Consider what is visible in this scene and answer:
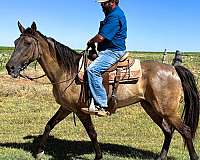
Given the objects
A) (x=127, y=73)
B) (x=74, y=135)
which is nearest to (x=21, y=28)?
(x=127, y=73)

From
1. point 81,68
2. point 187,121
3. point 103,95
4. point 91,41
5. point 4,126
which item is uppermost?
point 91,41

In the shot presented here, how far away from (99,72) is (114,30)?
78cm

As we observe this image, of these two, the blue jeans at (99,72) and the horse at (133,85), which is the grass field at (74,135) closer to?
the horse at (133,85)

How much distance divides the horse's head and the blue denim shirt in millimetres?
1170

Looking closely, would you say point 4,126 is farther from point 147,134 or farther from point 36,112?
point 147,134

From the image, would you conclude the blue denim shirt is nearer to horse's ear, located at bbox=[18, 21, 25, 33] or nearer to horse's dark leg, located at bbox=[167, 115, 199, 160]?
horse's ear, located at bbox=[18, 21, 25, 33]

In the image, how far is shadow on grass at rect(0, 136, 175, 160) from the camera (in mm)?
8320

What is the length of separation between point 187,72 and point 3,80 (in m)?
13.9

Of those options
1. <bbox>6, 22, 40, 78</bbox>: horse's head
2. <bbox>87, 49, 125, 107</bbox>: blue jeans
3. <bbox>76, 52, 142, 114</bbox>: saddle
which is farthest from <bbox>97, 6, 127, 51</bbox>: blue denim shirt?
<bbox>6, 22, 40, 78</bbox>: horse's head

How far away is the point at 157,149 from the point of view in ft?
29.4

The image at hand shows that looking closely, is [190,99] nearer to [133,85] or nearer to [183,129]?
[183,129]

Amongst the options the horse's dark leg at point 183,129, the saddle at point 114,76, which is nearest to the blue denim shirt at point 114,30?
the saddle at point 114,76

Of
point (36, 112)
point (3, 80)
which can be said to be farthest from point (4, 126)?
point (3, 80)

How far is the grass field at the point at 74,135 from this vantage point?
329 inches
